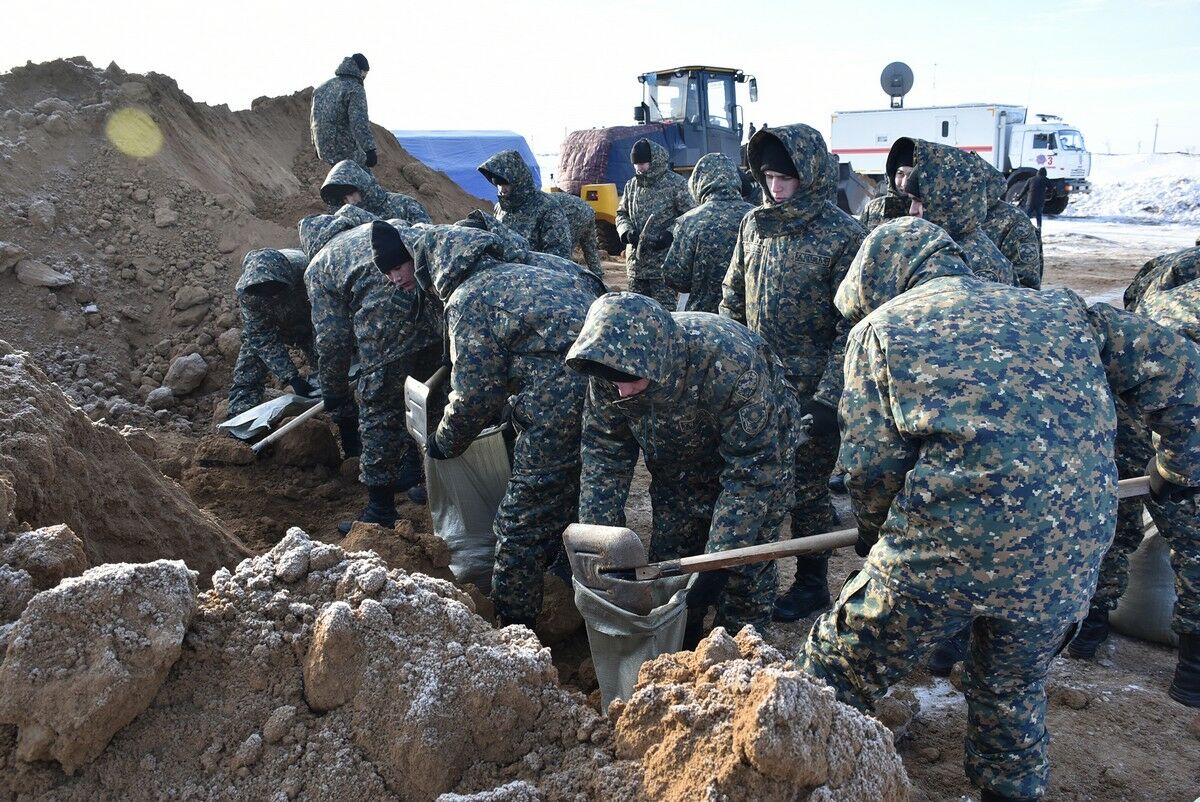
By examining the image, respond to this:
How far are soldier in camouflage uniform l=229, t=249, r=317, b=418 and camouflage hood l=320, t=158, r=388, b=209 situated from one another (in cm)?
95

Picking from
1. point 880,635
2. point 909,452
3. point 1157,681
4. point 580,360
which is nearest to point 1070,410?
point 909,452

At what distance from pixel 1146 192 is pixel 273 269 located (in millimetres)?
25817

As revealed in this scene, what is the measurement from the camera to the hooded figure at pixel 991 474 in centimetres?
207

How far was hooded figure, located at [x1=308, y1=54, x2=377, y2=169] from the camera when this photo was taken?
839 cm

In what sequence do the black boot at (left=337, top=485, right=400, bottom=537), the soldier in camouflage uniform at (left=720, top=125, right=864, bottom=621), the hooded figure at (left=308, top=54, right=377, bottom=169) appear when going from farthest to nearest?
the hooded figure at (left=308, top=54, right=377, bottom=169) < the black boot at (left=337, top=485, right=400, bottom=537) < the soldier in camouflage uniform at (left=720, top=125, right=864, bottom=621)

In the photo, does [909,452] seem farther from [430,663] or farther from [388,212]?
[388,212]

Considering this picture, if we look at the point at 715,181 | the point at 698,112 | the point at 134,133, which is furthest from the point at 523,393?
the point at 698,112

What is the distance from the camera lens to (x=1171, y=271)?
3652 millimetres

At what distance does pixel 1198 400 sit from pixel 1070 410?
1.50 feet

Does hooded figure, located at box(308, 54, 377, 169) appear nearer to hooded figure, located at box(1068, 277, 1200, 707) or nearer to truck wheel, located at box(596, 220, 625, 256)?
truck wheel, located at box(596, 220, 625, 256)

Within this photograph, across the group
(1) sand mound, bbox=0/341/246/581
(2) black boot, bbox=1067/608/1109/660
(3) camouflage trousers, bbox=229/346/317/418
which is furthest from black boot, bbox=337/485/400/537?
(2) black boot, bbox=1067/608/1109/660

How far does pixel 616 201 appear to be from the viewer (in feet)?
43.8

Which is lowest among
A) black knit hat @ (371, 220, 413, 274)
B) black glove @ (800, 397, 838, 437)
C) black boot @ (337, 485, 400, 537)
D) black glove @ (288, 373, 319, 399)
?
black boot @ (337, 485, 400, 537)

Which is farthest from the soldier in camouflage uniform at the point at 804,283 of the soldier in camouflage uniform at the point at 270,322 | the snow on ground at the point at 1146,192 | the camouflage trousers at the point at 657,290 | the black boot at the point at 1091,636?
the snow on ground at the point at 1146,192
